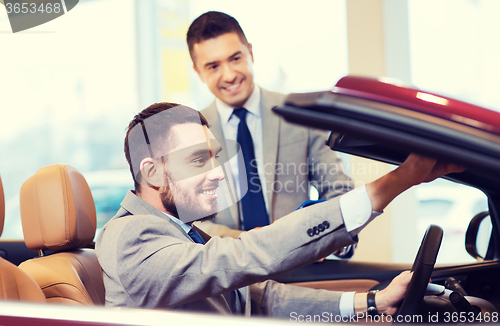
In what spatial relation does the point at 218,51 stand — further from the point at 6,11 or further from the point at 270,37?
the point at 6,11

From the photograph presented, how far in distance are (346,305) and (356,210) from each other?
2.16 ft

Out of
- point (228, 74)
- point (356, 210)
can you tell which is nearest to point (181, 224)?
point (356, 210)

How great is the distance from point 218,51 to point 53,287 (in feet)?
3.94

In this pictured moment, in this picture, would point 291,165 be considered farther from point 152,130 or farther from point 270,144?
point 152,130

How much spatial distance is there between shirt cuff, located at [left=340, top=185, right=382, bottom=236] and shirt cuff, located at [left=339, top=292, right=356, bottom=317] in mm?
617

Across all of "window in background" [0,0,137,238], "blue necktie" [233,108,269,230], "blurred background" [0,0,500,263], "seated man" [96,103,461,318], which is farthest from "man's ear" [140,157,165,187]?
"window in background" [0,0,137,238]

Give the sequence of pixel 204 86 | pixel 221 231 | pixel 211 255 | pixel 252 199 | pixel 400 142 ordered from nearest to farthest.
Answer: pixel 400 142 < pixel 211 255 < pixel 221 231 < pixel 252 199 < pixel 204 86

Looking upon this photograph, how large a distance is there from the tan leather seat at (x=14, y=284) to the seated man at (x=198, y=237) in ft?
0.53

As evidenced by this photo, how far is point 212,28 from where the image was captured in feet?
6.29

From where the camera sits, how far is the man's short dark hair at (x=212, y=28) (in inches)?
75.5

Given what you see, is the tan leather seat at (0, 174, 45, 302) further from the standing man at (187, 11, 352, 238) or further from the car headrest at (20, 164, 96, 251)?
the standing man at (187, 11, 352, 238)

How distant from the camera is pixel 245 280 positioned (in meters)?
0.80

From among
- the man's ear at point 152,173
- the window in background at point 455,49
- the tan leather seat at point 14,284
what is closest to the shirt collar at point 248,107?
the man's ear at point 152,173

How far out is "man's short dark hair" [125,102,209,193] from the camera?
108cm
